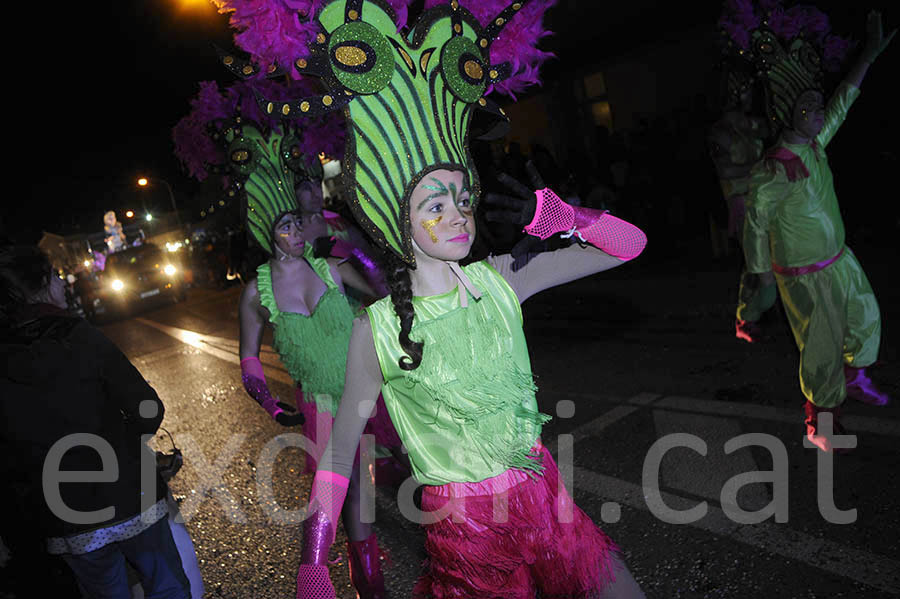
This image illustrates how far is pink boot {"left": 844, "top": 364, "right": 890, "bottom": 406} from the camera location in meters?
3.99

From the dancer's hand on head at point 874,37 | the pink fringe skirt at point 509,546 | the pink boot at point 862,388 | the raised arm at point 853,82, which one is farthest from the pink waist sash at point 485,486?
the dancer's hand on head at point 874,37

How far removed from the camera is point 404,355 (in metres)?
1.81

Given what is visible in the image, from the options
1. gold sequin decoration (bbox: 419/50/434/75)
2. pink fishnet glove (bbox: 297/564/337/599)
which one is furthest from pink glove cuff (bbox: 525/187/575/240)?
pink fishnet glove (bbox: 297/564/337/599)

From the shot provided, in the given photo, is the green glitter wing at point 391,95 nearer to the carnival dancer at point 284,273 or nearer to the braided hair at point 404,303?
the braided hair at point 404,303

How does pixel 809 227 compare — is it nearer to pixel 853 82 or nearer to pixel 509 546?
pixel 853 82

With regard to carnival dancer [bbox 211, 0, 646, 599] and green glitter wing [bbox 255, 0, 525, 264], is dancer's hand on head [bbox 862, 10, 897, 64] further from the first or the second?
green glitter wing [bbox 255, 0, 525, 264]

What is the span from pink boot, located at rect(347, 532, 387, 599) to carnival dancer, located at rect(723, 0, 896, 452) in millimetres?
2661

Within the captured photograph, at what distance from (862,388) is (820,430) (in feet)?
2.18

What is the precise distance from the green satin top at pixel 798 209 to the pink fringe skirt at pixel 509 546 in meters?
2.72

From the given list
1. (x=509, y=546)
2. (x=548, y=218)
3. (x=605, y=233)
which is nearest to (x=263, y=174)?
(x=548, y=218)

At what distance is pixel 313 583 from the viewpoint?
1.60m

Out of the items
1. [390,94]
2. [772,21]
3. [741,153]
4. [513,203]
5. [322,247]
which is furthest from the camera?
[741,153]

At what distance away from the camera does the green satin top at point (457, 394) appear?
1.81 metres

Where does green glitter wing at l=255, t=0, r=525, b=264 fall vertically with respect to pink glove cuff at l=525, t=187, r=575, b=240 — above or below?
above
